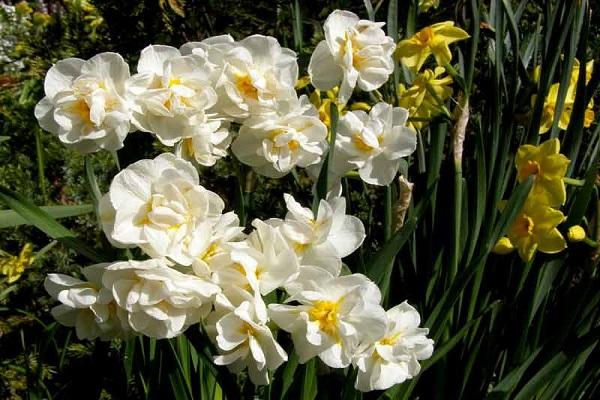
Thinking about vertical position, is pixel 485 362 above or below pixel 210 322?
below

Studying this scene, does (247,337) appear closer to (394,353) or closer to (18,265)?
(394,353)

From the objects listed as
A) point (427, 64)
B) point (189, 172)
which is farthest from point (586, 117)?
point (189, 172)

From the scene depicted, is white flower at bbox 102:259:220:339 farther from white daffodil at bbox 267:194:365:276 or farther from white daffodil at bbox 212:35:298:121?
white daffodil at bbox 212:35:298:121

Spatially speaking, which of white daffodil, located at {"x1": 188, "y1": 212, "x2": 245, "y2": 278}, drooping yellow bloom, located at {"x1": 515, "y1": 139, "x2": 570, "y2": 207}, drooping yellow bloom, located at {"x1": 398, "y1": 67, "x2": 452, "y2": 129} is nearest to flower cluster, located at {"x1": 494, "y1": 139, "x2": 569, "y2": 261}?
drooping yellow bloom, located at {"x1": 515, "y1": 139, "x2": 570, "y2": 207}

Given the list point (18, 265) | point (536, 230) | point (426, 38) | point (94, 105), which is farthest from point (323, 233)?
point (18, 265)

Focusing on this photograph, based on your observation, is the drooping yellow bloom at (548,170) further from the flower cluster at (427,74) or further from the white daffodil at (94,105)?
the white daffodil at (94,105)

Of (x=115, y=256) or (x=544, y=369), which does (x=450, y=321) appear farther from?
(x=115, y=256)
